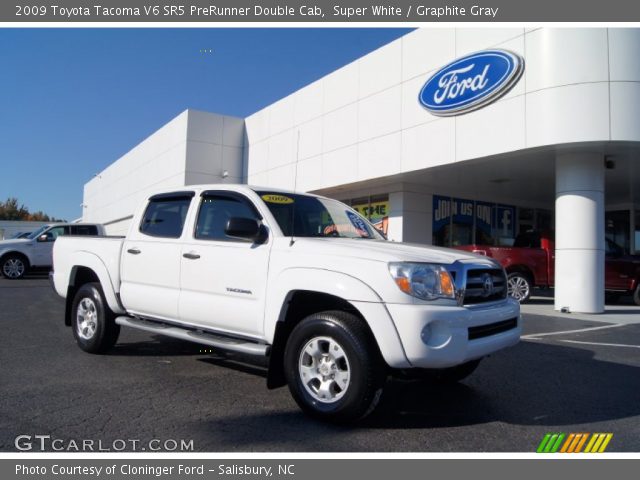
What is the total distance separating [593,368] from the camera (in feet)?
19.2

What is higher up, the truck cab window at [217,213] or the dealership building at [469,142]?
the dealership building at [469,142]

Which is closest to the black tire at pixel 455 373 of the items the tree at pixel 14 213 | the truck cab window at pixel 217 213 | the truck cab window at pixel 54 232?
the truck cab window at pixel 217 213

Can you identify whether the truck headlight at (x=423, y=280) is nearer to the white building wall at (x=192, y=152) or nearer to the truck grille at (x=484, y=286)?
the truck grille at (x=484, y=286)

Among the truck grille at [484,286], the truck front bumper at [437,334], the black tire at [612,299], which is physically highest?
the truck grille at [484,286]

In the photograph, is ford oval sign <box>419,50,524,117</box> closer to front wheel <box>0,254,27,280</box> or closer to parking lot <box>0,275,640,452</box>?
parking lot <box>0,275,640,452</box>

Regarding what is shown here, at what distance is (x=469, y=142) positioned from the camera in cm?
1230

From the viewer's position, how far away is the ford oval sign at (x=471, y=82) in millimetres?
11391

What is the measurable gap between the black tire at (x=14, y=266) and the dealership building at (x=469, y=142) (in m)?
7.30

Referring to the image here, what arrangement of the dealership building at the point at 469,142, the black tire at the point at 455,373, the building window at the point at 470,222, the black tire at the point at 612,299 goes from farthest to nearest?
1. the building window at the point at 470,222
2. the black tire at the point at 612,299
3. the dealership building at the point at 469,142
4. the black tire at the point at 455,373

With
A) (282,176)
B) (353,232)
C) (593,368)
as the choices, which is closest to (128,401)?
(353,232)

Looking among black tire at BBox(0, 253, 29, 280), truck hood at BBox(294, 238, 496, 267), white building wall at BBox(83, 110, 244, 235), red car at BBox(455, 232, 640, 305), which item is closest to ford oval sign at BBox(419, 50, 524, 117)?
red car at BBox(455, 232, 640, 305)

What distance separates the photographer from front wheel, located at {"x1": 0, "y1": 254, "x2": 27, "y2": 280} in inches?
650

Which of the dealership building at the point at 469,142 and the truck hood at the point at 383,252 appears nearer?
the truck hood at the point at 383,252

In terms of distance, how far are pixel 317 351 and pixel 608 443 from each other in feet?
7.07
